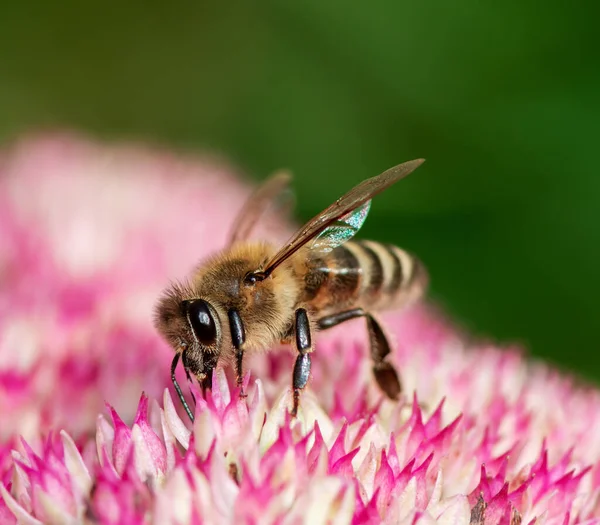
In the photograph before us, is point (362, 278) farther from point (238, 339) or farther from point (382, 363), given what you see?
point (238, 339)

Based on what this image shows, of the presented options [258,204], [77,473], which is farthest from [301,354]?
[258,204]

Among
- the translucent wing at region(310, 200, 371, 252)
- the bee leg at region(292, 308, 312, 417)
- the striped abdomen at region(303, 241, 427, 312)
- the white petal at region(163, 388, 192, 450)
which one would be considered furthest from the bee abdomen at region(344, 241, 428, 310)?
the white petal at region(163, 388, 192, 450)

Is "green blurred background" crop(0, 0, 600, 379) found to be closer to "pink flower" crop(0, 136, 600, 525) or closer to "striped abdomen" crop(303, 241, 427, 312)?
"pink flower" crop(0, 136, 600, 525)

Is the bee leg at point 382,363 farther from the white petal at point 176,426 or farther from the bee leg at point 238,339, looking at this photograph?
the white petal at point 176,426

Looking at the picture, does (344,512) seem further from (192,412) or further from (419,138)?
(419,138)

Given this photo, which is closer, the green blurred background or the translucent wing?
the translucent wing

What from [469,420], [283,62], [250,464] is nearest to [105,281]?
[283,62]
